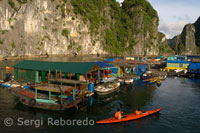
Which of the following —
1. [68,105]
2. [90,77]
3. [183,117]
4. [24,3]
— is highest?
[24,3]

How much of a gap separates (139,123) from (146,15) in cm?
19489

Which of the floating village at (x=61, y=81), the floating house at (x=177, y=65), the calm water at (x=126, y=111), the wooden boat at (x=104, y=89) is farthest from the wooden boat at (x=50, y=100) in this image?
the floating house at (x=177, y=65)

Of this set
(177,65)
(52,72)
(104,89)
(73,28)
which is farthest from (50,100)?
(73,28)

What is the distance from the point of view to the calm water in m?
19.7

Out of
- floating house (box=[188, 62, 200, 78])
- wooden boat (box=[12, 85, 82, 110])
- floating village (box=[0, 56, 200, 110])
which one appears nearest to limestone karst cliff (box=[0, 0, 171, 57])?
floating village (box=[0, 56, 200, 110])

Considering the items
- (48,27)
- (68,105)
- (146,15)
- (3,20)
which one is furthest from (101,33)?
(68,105)

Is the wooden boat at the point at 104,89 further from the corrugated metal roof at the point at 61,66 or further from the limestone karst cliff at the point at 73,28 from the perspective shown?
the limestone karst cliff at the point at 73,28

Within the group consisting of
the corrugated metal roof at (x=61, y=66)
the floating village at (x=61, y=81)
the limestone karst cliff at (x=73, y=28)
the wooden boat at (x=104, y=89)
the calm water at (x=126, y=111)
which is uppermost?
the limestone karst cliff at (x=73, y=28)

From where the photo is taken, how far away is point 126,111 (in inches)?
987

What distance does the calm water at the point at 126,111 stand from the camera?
1966 cm

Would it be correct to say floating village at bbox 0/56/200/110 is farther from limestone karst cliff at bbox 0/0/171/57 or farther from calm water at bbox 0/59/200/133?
limestone karst cliff at bbox 0/0/171/57

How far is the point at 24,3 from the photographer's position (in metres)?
96.4

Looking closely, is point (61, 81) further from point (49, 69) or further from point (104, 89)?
point (104, 89)

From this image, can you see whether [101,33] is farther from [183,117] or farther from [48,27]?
[183,117]
